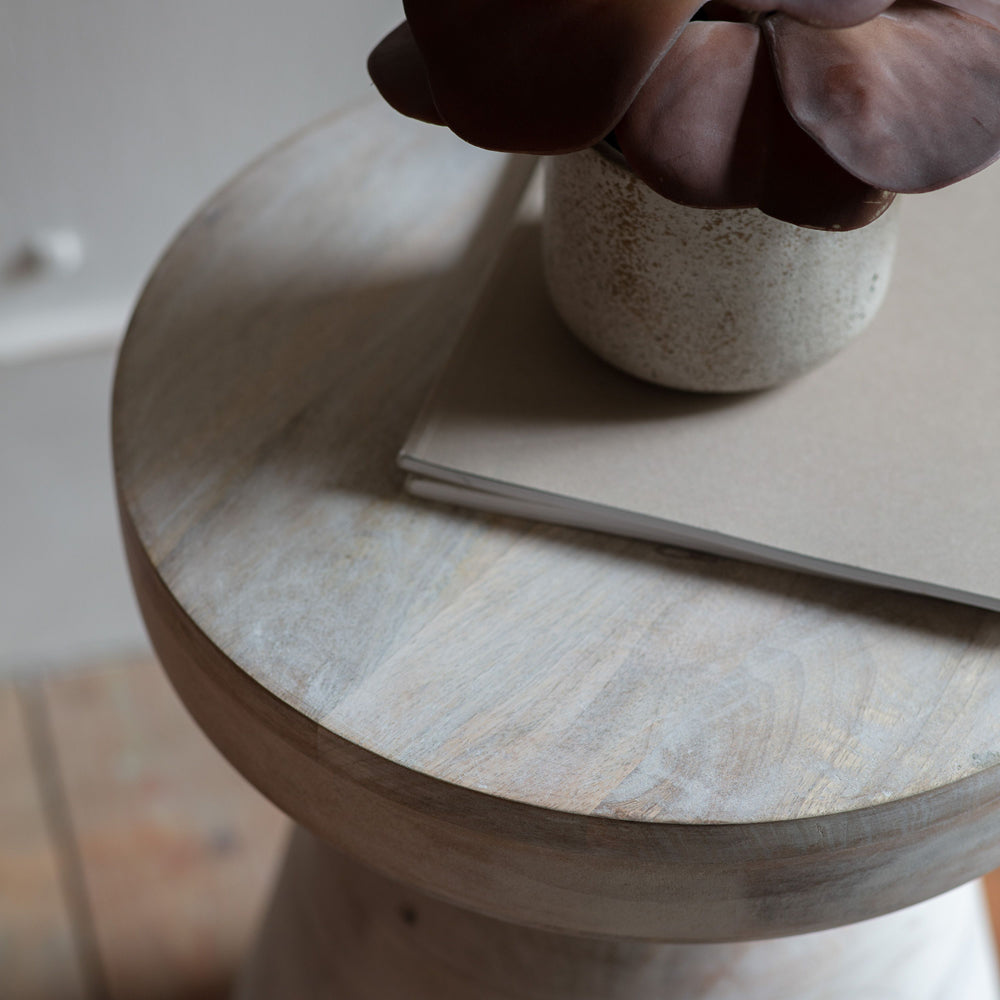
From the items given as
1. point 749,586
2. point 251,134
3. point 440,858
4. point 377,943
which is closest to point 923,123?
point 749,586

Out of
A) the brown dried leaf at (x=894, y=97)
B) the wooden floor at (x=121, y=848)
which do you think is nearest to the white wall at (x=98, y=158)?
the wooden floor at (x=121, y=848)

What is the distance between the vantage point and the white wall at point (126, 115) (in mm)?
791

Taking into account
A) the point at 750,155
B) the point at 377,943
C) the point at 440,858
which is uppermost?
the point at 750,155

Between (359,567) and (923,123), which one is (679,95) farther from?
(359,567)

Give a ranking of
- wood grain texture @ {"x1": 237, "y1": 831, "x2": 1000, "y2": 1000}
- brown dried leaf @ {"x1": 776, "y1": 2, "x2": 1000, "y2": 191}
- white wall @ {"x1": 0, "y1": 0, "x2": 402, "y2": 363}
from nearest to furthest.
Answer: brown dried leaf @ {"x1": 776, "y1": 2, "x2": 1000, "y2": 191} → wood grain texture @ {"x1": 237, "y1": 831, "x2": 1000, "y2": 1000} → white wall @ {"x1": 0, "y1": 0, "x2": 402, "y2": 363}

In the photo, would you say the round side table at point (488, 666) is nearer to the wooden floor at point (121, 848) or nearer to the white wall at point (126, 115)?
the white wall at point (126, 115)

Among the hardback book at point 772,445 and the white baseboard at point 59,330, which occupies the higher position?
the hardback book at point 772,445

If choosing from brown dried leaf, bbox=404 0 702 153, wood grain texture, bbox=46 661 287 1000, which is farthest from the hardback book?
wood grain texture, bbox=46 661 287 1000

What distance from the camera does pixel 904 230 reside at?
0.54 m

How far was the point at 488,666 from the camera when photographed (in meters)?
0.42

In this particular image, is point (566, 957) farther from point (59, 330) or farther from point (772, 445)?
point (59, 330)

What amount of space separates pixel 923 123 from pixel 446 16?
14cm

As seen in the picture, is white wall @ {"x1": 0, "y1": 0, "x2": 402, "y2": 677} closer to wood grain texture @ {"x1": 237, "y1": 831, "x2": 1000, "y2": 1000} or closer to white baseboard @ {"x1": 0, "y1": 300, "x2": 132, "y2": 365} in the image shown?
white baseboard @ {"x1": 0, "y1": 300, "x2": 132, "y2": 365}

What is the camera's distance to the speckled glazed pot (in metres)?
0.42
